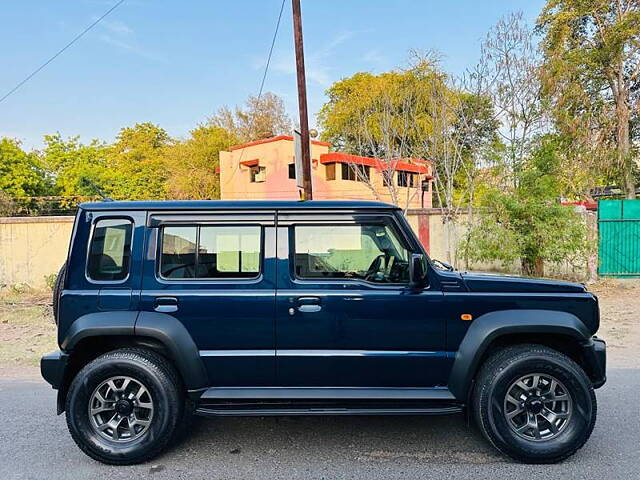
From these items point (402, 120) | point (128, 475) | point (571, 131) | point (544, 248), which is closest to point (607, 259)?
point (544, 248)

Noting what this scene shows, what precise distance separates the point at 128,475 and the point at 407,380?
211cm

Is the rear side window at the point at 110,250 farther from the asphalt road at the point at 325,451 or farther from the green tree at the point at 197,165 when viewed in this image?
the green tree at the point at 197,165

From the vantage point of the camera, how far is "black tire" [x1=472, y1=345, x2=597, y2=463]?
10.8 feet

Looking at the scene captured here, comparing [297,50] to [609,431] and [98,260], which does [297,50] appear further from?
[609,431]

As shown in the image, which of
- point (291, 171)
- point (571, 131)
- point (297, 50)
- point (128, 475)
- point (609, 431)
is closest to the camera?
point (128, 475)

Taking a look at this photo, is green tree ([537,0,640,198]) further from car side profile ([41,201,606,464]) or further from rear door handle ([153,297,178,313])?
rear door handle ([153,297,178,313])

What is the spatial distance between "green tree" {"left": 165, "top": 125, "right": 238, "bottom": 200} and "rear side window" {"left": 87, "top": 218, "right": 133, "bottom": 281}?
29.8 m

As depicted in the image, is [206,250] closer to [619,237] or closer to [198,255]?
[198,255]

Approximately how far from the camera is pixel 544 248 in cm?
1027

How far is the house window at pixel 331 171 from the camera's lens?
2853 centimetres

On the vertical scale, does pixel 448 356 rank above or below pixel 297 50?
below

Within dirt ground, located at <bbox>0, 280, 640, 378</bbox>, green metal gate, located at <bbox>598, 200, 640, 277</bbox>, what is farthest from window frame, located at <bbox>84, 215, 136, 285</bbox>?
green metal gate, located at <bbox>598, 200, 640, 277</bbox>

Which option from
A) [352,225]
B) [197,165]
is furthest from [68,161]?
[352,225]

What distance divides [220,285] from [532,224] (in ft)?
29.3
